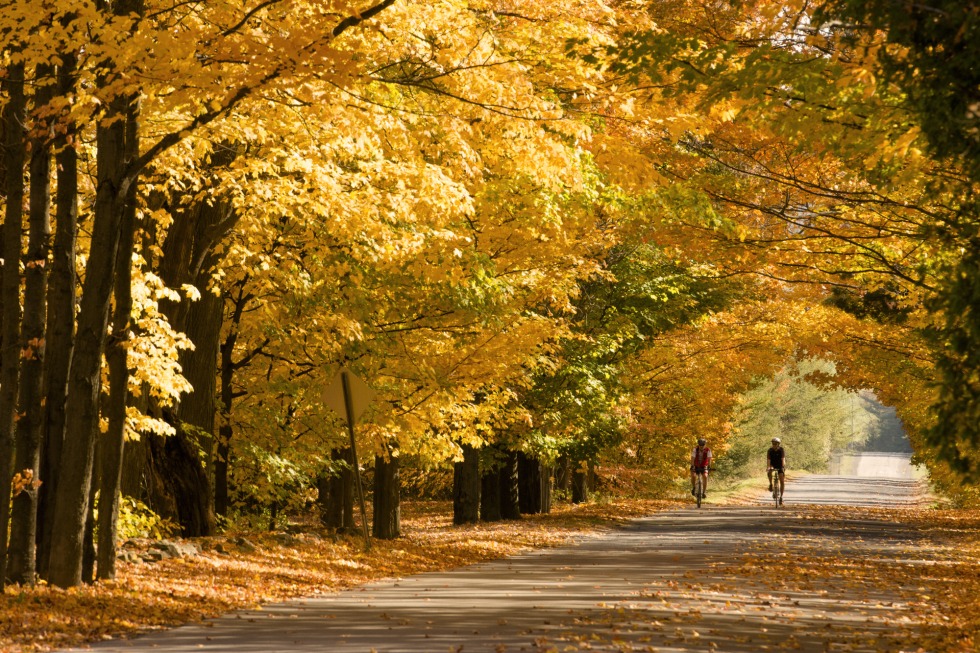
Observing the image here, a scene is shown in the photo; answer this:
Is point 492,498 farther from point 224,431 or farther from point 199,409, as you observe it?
point 199,409

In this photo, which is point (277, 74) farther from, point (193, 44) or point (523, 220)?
point (523, 220)

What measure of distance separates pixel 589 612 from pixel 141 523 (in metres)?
7.46

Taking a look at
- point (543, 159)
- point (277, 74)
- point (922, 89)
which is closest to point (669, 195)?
point (543, 159)

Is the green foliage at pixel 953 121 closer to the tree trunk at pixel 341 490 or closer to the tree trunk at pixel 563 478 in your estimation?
the tree trunk at pixel 341 490

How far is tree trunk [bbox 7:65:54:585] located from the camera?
1174cm

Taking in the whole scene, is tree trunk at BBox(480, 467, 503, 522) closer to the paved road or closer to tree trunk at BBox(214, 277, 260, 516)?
tree trunk at BBox(214, 277, 260, 516)

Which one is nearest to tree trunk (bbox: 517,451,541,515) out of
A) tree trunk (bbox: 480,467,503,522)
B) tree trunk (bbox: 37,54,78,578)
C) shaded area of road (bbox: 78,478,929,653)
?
tree trunk (bbox: 480,467,503,522)

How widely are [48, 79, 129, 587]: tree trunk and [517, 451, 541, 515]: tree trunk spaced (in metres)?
20.7

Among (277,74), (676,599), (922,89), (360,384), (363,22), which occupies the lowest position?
(676,599)

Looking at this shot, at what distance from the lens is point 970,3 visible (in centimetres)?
643

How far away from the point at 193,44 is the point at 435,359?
962 centimetres

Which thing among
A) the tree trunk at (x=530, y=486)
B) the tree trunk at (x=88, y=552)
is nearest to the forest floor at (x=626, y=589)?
the tree trunk at (x=88, y=552)

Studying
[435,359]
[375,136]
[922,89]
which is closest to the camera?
[922,89]

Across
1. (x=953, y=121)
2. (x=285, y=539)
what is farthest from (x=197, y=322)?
(x=953, y=121)
